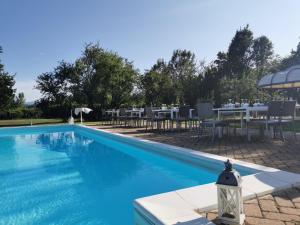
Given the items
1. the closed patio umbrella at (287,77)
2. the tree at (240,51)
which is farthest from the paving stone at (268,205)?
the tree at (240,51)

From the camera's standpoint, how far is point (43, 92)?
2164 cm

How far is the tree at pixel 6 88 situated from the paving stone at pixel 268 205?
66.6ft

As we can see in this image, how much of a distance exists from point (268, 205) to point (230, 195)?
2.04ft

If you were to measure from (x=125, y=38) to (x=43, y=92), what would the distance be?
26.5 feet

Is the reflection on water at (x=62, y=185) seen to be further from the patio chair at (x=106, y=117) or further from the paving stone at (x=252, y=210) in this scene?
the patio chair at (x=106, y=117)

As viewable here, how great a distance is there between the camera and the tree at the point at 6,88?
19.6 metres

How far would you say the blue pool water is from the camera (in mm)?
3641

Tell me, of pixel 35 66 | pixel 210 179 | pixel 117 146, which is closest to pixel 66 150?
pixel 117 146

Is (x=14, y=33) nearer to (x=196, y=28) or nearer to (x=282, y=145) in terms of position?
(x=196, y=28)

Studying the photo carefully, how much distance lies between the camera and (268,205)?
102 inches

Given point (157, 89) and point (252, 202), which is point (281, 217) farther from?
point (157, 89)

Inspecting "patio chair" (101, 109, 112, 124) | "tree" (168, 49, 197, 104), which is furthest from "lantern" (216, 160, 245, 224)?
"tree" (168, 49, 197, 104)

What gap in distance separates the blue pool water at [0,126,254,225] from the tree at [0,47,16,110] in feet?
41.8

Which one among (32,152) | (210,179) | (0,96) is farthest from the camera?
(0,96)
